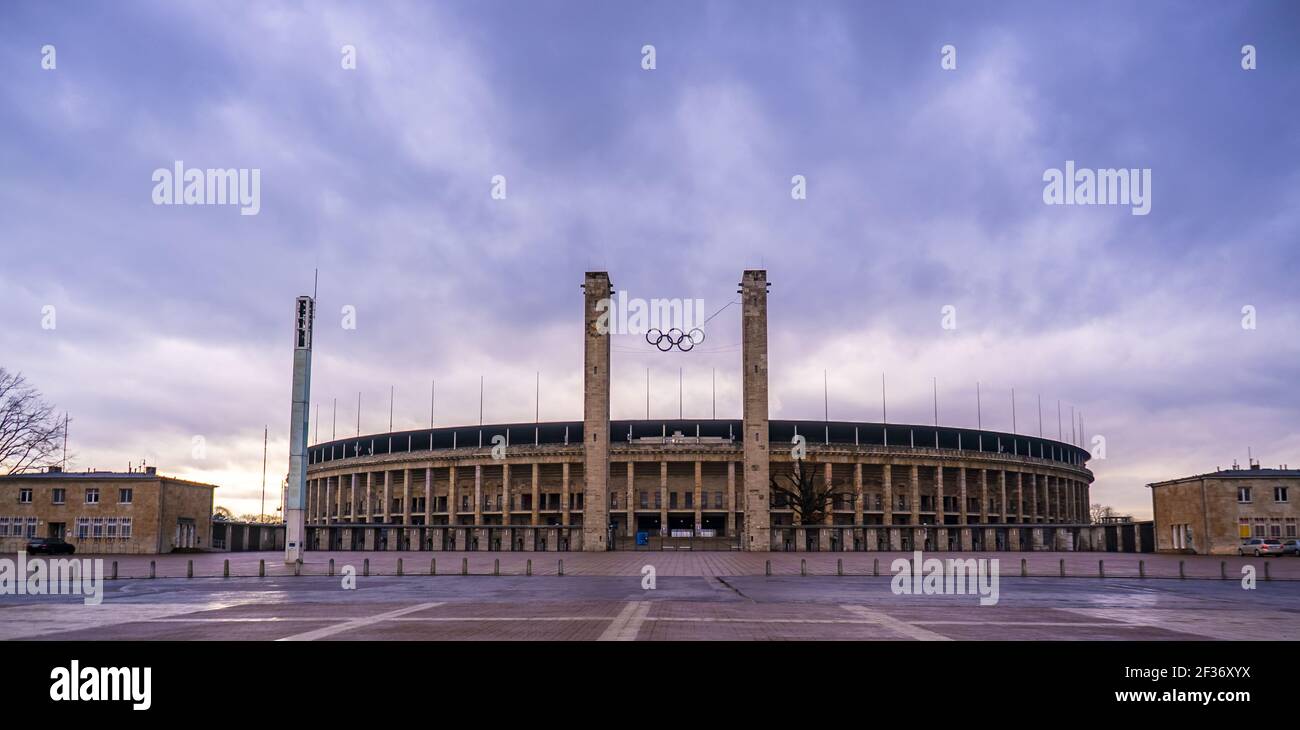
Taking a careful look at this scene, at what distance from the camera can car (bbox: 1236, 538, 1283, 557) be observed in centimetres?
5788

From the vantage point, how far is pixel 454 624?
57.1 ft

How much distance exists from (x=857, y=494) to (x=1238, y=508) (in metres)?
37.8

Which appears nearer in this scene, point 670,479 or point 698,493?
point 698,493

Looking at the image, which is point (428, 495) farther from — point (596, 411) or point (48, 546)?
point (48, 546)

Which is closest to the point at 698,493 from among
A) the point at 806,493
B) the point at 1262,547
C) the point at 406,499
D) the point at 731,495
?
the point at 731,495

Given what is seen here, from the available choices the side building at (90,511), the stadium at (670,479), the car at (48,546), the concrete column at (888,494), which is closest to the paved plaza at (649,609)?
the side building at (90,511)

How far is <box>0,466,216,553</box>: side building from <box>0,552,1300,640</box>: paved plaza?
92.9 feet

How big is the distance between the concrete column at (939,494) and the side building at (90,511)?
72.6 metres

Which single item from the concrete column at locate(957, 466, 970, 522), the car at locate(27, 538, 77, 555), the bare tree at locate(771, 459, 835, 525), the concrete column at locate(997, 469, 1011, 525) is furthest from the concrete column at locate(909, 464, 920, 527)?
the car at locate(27, 538, 77, 555)

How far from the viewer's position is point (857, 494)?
93625 mm
